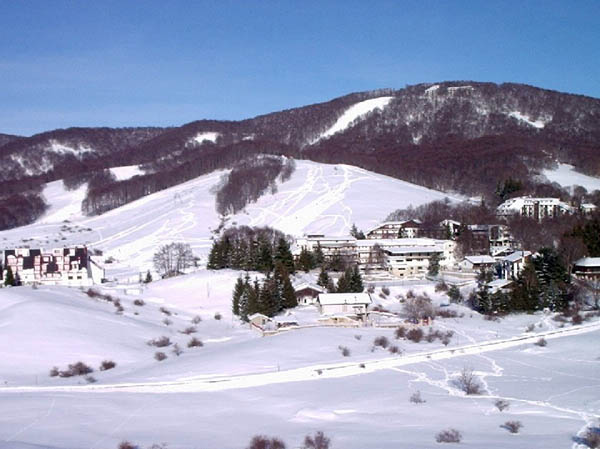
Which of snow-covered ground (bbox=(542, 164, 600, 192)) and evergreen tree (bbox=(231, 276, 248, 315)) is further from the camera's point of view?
snow-covered ground (bbox=(542, 164, 600, 192))

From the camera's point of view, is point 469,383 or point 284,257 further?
point 284,257

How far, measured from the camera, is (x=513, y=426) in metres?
12.8

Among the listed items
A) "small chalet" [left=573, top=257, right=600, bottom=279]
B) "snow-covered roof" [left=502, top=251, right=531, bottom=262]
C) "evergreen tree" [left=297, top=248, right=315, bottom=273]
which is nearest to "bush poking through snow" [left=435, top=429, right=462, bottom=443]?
"snow-covered roof" [left=502, top=251, right=531, bottom=262]

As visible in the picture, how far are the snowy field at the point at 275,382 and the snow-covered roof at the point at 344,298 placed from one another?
3.06 feet

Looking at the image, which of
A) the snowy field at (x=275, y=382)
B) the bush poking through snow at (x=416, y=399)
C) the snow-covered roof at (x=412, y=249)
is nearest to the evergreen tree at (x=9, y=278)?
the snowy field at (x=275, y=382)

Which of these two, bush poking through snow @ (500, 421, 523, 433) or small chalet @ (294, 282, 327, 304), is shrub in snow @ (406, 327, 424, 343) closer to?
small chalet @ (294, 282, 327, 304)

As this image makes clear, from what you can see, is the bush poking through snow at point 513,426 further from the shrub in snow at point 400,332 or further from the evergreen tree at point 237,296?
the evergreen tree at point 237,296

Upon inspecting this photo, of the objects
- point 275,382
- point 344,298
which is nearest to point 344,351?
point 275,382

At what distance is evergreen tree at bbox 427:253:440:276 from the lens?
38.8 metres

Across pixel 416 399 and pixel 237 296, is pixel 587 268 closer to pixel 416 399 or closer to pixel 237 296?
pixel 237 296

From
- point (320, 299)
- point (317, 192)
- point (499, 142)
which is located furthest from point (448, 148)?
point (320, 299)

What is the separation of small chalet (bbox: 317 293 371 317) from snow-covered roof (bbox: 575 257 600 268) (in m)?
14.7

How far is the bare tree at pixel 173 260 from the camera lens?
153 feet

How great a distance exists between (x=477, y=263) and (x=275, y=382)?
24874mm
